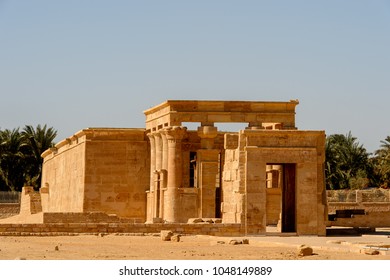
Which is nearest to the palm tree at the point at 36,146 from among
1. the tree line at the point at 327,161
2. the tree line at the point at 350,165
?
the tree line at the point at 327,161

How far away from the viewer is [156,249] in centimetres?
2142

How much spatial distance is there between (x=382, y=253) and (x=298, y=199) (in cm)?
865

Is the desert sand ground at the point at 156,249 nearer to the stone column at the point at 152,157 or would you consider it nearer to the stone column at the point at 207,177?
the stone column at the point at 207,177

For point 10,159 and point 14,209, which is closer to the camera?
point 14,209

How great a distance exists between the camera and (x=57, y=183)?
46500mm

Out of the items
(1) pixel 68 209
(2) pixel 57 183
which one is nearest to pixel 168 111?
(1) pixel 68 209

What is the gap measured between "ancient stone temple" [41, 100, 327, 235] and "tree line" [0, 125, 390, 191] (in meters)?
19.6

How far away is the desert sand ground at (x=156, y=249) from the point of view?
1869cm

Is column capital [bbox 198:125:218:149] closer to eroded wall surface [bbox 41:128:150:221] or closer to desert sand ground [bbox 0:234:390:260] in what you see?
eroded wall surface [bbox 41:128:150:221]

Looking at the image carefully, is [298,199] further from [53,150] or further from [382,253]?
[53,150]

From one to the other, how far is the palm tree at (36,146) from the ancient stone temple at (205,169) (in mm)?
19424

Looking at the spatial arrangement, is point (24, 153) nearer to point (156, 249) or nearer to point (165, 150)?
point (165, 150)

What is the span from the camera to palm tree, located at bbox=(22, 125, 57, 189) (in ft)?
206

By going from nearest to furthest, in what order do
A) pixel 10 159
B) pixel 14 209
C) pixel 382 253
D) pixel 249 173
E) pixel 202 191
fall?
pixel 382 253, pixel 249 173, pixel 202 191, pixel 14 209, pixel 10 159
